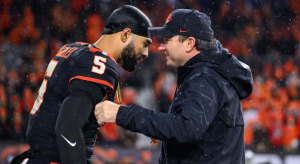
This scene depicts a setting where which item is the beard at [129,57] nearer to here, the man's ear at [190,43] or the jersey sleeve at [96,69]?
the jersey sleeve at [96,69]

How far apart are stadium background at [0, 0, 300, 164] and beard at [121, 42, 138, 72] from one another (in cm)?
414

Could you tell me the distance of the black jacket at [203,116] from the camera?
2215mm

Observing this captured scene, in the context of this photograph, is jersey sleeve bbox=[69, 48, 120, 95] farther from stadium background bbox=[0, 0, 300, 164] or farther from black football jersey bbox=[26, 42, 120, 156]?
stadium background bbox=[0, 0, 300, 164]

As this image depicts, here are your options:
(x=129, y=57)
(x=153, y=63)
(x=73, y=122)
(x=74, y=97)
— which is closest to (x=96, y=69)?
(x=74, y=97)

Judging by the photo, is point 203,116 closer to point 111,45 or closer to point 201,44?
point 201,44

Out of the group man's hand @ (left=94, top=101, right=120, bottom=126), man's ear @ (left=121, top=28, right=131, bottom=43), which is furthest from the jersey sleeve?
Answer: man's ear @ (left=121, top=28, right=131, bottom=43)

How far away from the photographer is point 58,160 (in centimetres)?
261

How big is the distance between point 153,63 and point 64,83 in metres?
6.28

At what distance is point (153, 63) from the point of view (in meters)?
8.82

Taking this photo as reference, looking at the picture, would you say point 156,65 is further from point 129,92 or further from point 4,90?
point 4,90

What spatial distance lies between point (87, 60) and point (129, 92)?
229 inches

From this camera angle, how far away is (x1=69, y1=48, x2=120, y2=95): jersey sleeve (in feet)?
8.13

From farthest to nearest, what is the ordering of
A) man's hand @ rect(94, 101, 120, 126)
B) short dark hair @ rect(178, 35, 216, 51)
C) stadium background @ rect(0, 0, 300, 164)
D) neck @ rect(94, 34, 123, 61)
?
stadium background @ rect(0, 0, 300, 164) → neck @ rect(94, 34, 123, 61) → short dark hair @ rect(178, 35, 216, 51) → man's hand @ rect(94, 101, 120, 126)

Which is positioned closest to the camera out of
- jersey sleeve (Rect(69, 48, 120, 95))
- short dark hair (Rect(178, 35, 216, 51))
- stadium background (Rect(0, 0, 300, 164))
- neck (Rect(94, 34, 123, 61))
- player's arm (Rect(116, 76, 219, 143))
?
player's arm (Rect(116, 76, 219, 143))
